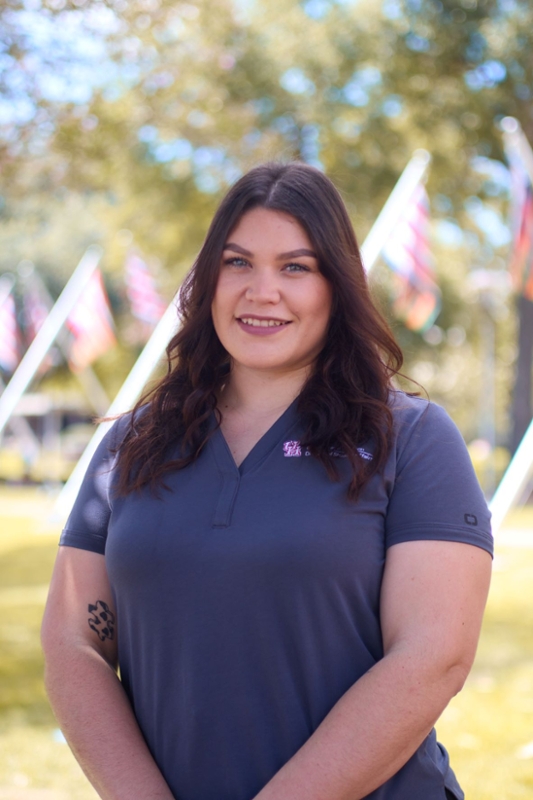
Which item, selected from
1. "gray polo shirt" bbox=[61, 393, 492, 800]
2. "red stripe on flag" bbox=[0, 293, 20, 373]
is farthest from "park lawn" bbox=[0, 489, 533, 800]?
"red stripe on flag" bbox=[0, 293, 20, 373]

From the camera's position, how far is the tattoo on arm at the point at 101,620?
2.06 meters

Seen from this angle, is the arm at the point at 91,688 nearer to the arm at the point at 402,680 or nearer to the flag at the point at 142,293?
the arm at the point at 402,680

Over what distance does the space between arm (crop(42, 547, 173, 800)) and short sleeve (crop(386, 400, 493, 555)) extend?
2.18 feet

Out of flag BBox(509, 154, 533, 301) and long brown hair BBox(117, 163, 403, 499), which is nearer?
long brown hair BBox(117, 163, 403, 499)

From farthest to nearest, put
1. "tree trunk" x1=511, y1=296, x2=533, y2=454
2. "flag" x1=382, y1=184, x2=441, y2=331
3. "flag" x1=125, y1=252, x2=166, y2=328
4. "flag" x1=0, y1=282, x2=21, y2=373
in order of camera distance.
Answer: "flag" x1=0, y1=282, x2=21, y2=373, "tree trunk" x1=511, y1=296, x2=533, y2=454, "flag" x1=125, y1=252, x2=166, y2=328, "flag" x1=382, y1=184, x2=441, y2=331

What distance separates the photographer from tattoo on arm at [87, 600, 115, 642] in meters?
2.06

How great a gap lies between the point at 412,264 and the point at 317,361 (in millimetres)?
9033

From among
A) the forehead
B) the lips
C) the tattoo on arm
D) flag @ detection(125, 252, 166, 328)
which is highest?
the forehead

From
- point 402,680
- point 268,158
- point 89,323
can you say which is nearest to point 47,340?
point 89,323

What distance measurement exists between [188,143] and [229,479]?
20564 millimetres

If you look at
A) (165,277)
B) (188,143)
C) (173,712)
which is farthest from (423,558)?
(165,277)

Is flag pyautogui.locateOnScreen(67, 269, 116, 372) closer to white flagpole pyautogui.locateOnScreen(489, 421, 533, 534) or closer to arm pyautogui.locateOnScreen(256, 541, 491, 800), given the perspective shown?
white flagpole pyautogui.locateOnScreen(489, 421, 533, 534)

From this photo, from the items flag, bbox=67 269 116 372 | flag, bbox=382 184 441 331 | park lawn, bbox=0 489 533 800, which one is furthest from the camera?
flag, bbox=67 269 116 372

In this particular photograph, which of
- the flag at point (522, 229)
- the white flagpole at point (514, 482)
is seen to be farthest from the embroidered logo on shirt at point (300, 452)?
the flag at point (522, 229)
